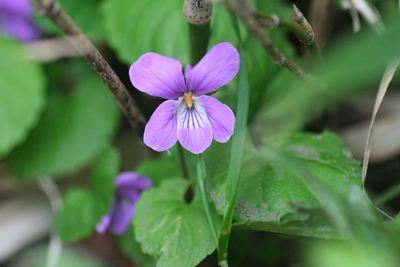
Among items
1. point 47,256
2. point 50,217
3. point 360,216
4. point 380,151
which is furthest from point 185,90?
point 50,217

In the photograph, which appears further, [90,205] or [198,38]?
[90,205]

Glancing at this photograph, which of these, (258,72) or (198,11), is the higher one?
(198,11)

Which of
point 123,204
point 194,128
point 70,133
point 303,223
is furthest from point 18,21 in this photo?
point 303,223

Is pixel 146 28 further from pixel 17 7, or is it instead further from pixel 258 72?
pixel 17 7

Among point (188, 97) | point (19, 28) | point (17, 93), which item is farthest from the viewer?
point (19, 28)

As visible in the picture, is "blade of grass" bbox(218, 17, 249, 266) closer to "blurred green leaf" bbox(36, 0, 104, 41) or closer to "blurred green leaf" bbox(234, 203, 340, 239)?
"blurred green leaf" bbox(234, 203, 340, 239)

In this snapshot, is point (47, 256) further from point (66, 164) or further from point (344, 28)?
point (344, 28)

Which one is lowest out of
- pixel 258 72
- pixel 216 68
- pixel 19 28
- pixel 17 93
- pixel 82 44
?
pixel 258 72

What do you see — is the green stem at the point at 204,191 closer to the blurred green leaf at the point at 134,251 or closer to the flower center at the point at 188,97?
the flower center at the point at 188,97
